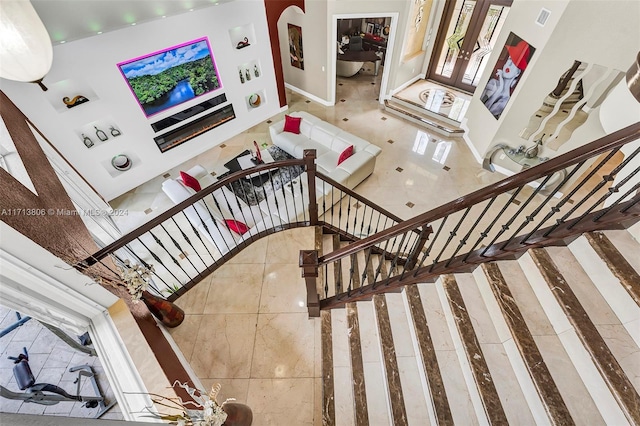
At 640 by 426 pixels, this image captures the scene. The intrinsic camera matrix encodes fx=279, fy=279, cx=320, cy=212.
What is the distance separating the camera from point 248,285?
2896 mm

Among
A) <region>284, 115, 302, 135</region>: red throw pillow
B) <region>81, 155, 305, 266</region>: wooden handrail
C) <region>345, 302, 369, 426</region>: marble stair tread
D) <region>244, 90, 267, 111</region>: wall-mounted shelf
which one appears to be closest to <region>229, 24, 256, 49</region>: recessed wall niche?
<region>244, 90, 267, 111</region>: wall-mounted shelf

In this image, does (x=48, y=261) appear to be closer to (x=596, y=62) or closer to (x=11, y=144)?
(x=11, y=144)

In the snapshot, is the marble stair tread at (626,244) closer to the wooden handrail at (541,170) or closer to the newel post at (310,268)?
the wooden handrail at (541,170)

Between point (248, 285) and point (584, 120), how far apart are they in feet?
16.8

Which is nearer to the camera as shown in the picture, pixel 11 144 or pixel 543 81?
pixel 11 144

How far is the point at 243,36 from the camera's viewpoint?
572cm

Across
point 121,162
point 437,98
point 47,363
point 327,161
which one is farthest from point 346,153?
point 47,363

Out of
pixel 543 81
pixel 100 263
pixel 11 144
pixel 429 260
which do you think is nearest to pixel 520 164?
pixel 543 81

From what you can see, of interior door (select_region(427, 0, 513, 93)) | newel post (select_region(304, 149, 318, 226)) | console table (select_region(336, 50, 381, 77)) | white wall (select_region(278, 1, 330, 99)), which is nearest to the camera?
newel post (select_region(304, 149, 318, 226))

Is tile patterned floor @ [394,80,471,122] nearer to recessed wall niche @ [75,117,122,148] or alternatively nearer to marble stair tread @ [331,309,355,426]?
marble stair tread @ [331,309,355,426]

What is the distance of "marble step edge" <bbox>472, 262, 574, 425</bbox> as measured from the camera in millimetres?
1508

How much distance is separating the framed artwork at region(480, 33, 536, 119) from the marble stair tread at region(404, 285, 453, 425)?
421 cm

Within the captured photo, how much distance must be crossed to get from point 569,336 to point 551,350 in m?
0.13

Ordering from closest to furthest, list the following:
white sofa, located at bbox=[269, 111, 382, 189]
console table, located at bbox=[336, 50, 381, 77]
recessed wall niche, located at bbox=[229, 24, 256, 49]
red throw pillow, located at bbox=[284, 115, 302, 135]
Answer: white sofa, located at bbox=[269, 111, 382, 189]
recessed wall niche, located at bbox=[229, 24, 256, 49]
red throw pillow, located at bbox=[284, 115, 302, 135]
console table, located at bbox=[336, 50, 381, 77]
